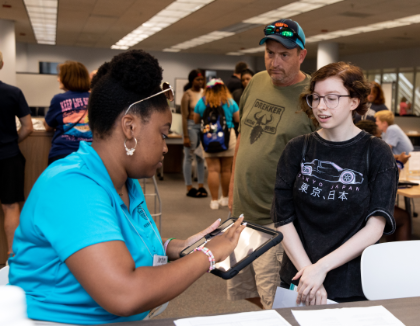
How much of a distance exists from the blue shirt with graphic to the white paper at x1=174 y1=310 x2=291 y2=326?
2413 millimetres

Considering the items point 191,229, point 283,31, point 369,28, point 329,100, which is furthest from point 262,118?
point 369,28

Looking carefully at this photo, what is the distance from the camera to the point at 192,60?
57.9 ft

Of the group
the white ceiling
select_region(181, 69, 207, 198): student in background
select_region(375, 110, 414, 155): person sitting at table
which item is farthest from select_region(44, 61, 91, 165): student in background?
the white ceiling

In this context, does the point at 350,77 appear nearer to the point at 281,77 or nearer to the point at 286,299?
the point at 281,77

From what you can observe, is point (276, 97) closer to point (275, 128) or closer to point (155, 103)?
point (275, 128)

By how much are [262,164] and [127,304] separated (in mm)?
1269

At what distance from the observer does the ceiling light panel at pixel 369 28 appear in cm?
900

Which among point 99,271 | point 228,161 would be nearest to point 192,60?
point 228,161

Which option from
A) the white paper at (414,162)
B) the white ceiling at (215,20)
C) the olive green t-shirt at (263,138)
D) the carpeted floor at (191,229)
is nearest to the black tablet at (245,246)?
the olive green t-shirt at (263,138)

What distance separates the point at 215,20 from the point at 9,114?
7435mm

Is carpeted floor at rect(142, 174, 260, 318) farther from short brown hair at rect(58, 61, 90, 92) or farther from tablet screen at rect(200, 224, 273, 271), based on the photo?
short brown hair at rect(58, 61, 90, 92)

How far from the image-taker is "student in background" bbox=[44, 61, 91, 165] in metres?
3.16

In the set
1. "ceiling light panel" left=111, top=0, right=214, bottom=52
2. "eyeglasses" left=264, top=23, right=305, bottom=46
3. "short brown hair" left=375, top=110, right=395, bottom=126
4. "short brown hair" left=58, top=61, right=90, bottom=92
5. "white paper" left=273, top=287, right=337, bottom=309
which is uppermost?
"ceiling light panel" left=111, top=0, right=214, bottom=52

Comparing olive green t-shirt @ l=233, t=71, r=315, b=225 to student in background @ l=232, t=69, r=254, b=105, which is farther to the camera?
student in background @ l=232, t=69, r=254, b=105
